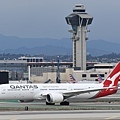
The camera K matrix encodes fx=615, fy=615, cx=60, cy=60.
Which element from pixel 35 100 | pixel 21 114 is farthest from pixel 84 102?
pixel 21 114

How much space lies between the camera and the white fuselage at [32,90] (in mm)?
76188

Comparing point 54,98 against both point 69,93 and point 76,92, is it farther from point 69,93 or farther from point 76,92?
point 76,92

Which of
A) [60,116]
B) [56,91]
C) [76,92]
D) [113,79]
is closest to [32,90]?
[56,91]

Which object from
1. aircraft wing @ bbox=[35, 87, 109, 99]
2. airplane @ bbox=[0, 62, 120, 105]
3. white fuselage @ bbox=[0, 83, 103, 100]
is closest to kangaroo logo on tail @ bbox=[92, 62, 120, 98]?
airplane @ bbox=[0, 62, 120, 105]

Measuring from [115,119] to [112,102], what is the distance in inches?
1266

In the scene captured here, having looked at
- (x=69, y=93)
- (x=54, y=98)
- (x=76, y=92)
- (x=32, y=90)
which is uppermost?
(x=32, y=90)

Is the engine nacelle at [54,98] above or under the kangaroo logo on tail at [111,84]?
under

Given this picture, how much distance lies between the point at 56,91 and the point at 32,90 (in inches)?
126

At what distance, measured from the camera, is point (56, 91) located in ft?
257

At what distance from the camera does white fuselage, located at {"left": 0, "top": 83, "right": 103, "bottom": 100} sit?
3000 inches

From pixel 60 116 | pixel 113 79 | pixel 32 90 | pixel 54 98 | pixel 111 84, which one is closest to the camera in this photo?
pixel 60 116

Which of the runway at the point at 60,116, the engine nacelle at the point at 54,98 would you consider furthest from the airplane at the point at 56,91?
the runway at the point at 60,116

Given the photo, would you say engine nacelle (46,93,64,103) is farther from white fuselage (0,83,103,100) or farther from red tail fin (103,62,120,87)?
red tail fin (103,62,120,87)

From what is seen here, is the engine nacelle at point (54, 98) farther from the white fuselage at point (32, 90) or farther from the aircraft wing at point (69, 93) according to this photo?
the white fuselage at point (32, 90)
